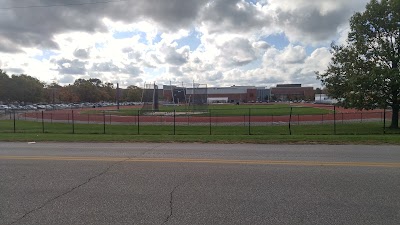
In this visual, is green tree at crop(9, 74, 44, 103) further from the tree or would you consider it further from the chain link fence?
the tree

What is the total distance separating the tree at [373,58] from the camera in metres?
21.2

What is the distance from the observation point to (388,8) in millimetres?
21734

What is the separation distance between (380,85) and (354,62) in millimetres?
2655

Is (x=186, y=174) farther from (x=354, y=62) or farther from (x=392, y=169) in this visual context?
(x=354, y=62)

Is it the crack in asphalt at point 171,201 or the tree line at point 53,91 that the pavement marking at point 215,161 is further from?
the tree line at point 53,91

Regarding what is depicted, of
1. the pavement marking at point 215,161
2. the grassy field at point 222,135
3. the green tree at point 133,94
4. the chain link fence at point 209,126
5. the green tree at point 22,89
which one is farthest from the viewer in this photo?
the green tree at point 133,94

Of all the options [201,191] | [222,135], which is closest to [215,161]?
[201,191]

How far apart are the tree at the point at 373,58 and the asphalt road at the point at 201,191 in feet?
49.7

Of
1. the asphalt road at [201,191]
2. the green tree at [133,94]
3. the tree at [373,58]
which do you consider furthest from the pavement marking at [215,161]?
the green tree at [133,94]

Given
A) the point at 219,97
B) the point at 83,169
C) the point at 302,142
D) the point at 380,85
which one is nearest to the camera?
the point at 83,169

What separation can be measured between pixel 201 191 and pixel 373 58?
2258 cm

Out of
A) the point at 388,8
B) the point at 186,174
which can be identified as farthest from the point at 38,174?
the point at 388,8

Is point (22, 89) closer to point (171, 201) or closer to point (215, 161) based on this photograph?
point (215, 161)

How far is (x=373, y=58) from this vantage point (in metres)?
22.5
